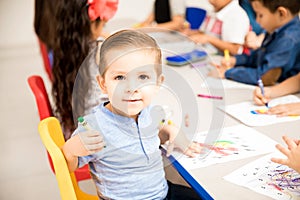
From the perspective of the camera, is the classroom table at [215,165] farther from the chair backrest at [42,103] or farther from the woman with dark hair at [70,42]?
the chair backrest at [42,103]

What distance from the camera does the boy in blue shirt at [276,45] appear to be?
1.37 m

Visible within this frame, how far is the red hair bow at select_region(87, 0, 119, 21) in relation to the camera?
3.00 ft

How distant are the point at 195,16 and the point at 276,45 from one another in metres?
0.99

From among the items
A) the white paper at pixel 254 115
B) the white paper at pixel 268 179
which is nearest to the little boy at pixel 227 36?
the white paper at pixel 254 115

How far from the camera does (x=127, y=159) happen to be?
703 mm

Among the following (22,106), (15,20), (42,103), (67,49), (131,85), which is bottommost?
(22,106)

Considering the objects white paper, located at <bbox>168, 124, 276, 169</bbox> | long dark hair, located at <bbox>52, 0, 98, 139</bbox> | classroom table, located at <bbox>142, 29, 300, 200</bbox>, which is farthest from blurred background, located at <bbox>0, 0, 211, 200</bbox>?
white paper, located at <bbox>168, 124, 276, 169</bbox>

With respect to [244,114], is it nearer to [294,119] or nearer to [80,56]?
[294,119]

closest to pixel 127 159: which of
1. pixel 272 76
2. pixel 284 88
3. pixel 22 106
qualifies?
pixel 284 88

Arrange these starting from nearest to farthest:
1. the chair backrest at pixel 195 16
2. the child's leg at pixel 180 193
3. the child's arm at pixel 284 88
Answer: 1. the child's leg at pixel 180 193
2. the child's arm at pixel 284 88
3. the chair backrest at pixel 195 16

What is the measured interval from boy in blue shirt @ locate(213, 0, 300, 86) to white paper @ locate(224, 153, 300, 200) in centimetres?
60

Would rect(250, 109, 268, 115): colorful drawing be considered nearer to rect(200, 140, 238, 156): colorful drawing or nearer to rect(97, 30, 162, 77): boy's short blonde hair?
rect(200, 140, 238, 156): colorful drawing

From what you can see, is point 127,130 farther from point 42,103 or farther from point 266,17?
point 266,17

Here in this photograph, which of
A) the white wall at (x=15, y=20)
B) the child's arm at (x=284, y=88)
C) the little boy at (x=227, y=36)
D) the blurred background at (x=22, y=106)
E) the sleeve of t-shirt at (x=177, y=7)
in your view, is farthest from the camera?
the white wall at (x=15, y=20)
